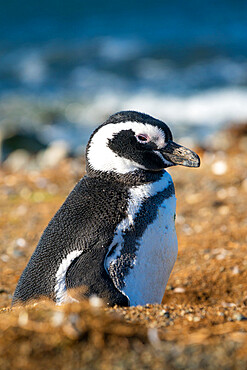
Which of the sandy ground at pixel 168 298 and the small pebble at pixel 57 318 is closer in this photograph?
the sandy ground at pixel 168 298

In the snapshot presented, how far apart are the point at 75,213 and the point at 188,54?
1658 centimetres

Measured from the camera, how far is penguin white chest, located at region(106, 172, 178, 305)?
9.16ft

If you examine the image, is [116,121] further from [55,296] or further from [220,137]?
[220,137]

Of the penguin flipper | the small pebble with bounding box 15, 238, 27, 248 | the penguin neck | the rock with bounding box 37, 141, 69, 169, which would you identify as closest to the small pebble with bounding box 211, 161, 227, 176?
the rock with bounding box 37, 141, 69, 169

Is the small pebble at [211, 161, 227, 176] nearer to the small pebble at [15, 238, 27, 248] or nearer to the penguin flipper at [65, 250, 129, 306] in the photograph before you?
the small pebble at [15, 238, 27, 248]

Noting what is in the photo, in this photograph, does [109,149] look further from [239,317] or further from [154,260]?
[239,317]

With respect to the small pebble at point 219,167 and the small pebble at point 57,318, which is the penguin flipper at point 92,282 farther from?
the small pebble at point 219,167

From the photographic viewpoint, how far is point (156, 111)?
46.1ft

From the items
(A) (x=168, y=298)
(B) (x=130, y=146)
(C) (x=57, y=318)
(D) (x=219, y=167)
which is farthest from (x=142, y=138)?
(D) (x=219, y=167)

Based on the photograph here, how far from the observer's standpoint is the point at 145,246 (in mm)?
2869

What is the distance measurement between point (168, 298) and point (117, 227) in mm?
1401

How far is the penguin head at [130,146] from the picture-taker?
9.65 feet

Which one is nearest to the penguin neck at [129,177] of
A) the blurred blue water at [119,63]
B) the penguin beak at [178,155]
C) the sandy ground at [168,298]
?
the penguin beak at [178,155]

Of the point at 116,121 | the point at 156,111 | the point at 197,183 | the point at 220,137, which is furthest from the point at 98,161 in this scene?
the point at 156,111
